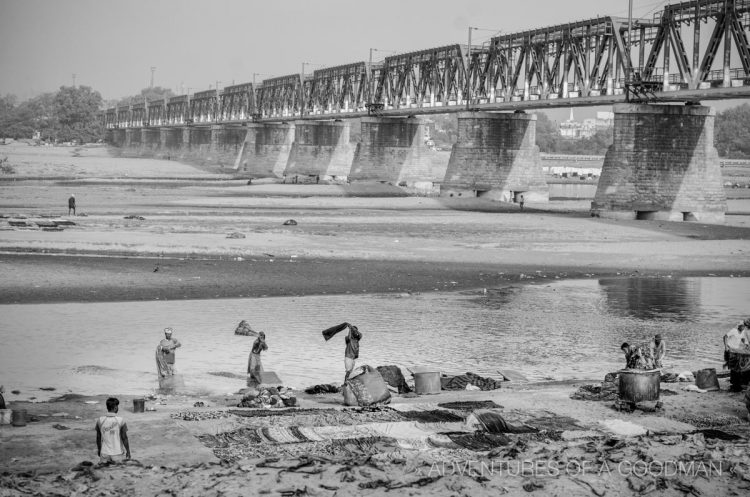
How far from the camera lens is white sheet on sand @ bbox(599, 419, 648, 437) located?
14.7m

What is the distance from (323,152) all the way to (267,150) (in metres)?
19.1

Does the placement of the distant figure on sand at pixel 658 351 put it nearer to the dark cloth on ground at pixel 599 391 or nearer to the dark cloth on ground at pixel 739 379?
the dark cloth on ground at pixel 599 391

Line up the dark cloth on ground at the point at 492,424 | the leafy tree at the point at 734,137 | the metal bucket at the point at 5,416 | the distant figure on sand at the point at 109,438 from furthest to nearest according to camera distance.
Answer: the leafy tree at the point at 734,137 < the dark cloth on ground at the point at 492,424 < the metal bucket at the point at 5,416 < the distant figure on sand at the point at 109,438

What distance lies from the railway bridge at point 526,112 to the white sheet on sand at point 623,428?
36.7 metres

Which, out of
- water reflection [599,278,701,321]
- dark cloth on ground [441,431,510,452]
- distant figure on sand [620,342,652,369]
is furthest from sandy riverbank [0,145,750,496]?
water reflection [599,278,701,321]

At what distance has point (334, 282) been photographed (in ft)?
105

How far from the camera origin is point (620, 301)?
30.2m

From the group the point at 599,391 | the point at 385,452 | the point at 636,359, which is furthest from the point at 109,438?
the point at 636,359

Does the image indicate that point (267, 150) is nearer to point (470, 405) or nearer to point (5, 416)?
point (470, 405)

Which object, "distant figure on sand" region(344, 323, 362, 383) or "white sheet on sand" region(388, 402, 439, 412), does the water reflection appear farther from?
"white sheet on sand" region(388, 402, 439, 412)

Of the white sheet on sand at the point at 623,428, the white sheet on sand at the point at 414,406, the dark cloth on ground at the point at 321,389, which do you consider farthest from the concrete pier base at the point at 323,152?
the white sheet on sand at the point at 623,428

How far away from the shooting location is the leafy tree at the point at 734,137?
582 ft

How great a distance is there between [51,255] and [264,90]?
10104 centimetres

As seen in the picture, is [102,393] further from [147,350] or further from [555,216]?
[555,216]
